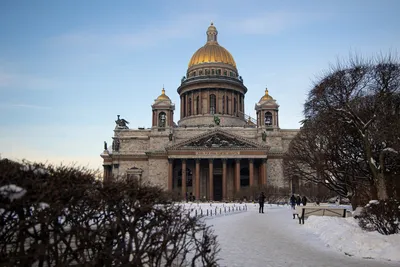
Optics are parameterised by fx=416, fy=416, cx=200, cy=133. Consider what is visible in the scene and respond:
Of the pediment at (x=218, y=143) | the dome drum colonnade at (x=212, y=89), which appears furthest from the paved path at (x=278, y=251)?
the dome drum colonnade at (x=212, y=89)

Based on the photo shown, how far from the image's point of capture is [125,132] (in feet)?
208

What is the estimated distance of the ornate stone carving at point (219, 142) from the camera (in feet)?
189

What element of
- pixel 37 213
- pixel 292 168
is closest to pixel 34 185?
pixel 37 213

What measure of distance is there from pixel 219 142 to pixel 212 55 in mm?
21837

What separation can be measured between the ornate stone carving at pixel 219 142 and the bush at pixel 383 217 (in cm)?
4315

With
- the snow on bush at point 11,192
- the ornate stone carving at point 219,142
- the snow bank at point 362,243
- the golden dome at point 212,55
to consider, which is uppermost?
the golden dome at point 212,55

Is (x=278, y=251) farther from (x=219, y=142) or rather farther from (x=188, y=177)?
(x=188, y=177)

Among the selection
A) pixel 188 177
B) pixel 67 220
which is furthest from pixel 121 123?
pixel 67 220

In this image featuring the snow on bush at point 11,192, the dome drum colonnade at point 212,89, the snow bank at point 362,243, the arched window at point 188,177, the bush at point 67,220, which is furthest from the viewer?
the dome drum colonnade at point 212,89

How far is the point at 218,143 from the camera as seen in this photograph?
57969 mm

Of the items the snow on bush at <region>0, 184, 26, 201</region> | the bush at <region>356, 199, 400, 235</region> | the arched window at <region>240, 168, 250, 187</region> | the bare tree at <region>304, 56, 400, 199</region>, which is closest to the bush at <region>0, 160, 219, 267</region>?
the snow on bush at <region>0, 184, 26, 201</region>

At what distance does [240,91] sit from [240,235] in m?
58.4

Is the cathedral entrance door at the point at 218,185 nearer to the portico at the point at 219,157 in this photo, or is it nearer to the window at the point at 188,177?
the portico at the point at 219,157

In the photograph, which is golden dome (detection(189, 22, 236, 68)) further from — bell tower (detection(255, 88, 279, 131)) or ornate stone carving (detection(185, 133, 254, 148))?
ornate stone carving (detection(185, 133, 254, 148))
